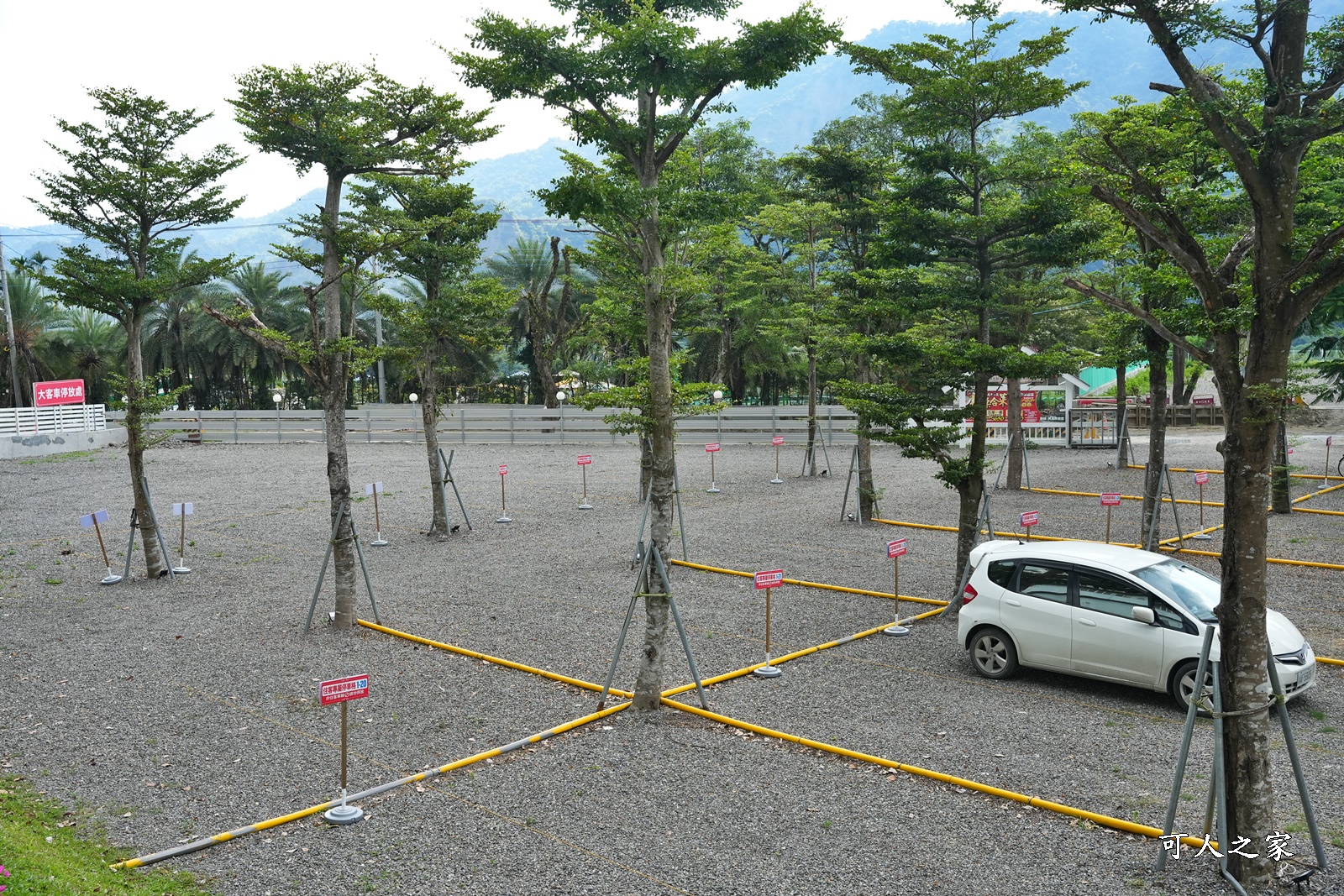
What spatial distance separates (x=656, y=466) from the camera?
998cm

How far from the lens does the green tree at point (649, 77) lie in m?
9.27

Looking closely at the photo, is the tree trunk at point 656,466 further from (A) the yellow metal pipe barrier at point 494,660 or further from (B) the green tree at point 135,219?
(B) the green tree at point 135,219

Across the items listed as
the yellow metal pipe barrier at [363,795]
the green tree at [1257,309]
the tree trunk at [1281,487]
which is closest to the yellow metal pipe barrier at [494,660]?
the yellow metal pipe barrier at [363,795]

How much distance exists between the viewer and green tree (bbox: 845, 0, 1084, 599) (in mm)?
13430

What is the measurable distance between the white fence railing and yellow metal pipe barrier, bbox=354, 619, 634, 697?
1385 inches

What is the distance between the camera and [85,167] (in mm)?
15039

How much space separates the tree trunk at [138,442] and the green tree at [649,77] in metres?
9.03

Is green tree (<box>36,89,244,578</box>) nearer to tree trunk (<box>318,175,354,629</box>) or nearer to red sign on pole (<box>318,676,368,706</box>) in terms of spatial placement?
tree trunk (<box>318,175,354,629</box>)

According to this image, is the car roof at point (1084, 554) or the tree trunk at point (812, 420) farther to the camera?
the tree trunk at point (812, 420)

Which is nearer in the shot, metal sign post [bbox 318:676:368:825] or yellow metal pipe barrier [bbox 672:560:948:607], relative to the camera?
metal sign post [bbox 318:676:368:825]

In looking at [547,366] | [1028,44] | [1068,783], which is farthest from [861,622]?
[547,366]

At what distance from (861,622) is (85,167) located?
13656mm

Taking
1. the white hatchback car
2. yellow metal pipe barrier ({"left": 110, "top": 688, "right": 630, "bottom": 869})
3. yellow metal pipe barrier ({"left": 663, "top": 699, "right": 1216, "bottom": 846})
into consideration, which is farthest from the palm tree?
the white hatchback car

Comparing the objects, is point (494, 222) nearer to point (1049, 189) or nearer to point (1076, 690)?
point (1049, 189)
